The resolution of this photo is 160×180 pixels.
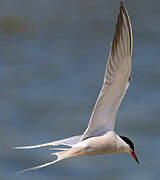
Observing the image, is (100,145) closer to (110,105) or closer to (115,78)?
(110,105)

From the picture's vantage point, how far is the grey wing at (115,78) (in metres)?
3.31

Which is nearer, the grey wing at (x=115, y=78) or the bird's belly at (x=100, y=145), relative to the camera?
the grey wing at (x=115, y=78)

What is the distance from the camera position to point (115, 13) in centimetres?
1027

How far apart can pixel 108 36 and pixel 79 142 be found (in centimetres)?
665

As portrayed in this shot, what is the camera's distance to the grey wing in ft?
10.8

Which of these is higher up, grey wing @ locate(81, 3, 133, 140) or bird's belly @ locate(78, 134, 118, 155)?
grey wing @ locate(81, 3, 133, 140)

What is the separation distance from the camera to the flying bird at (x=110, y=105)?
3334 mm

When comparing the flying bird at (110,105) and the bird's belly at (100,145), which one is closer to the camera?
the flying bird at (110,105)

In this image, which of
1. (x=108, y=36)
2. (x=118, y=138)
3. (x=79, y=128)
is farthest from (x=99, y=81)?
(x=118, y=138)

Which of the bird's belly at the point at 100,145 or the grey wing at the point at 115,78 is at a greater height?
the grey wing at the point at 115,78

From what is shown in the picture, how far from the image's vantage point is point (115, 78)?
11.4 feet

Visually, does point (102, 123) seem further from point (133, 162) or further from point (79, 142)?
point (133, 162)

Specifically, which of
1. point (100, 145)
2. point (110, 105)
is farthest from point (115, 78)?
point (100, 145)

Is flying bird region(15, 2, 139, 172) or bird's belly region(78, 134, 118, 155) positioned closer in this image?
flying bird region(15, 2, 139, 172)
